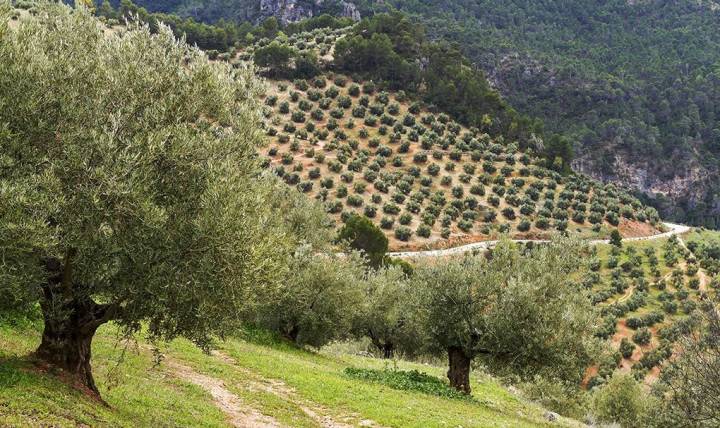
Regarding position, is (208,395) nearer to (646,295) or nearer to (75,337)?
(75,337)

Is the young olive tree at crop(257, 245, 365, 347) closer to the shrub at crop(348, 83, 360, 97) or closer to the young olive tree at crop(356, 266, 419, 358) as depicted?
the young olive tree at crop(356, 266, 419, 358)

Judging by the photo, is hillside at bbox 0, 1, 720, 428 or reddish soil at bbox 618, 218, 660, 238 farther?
reddish soil at bbox 618, 218, 660, 238

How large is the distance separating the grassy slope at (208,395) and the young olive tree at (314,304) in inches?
125

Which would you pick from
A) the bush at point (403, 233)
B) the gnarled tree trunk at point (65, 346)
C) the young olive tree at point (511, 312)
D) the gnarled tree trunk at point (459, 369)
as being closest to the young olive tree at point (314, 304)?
the young olive tree at point (511, 312)

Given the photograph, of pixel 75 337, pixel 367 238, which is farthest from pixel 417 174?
pixel 75 337

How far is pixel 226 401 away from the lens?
21.6 m

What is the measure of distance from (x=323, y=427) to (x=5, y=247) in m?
13.2

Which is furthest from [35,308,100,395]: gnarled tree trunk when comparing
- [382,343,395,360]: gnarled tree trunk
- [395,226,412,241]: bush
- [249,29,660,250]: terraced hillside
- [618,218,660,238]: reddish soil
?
[618,218,660,238]: reddish soil

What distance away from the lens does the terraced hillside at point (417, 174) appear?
89688 mm

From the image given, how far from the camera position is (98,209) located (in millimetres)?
12484

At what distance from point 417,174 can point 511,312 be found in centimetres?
7205

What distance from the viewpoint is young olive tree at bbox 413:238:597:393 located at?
28.8 metres

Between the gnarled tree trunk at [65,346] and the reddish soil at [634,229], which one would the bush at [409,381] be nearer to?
the gnarled tree trunk at [65,346]

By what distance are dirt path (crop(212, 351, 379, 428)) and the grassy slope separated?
0.05 metres
